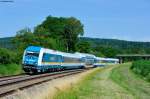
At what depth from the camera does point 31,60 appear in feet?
172

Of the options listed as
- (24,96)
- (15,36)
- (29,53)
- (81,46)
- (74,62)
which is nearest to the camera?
(24,96)

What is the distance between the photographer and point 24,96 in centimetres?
1889

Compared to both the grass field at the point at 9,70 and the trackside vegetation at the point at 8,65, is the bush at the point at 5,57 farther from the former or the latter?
the grass field at the point at 9,70

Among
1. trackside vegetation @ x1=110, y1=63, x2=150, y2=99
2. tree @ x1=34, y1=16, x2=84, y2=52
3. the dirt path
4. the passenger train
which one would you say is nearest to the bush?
the passenger train

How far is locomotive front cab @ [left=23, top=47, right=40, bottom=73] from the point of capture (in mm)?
51969

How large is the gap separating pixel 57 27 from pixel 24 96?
129 meters

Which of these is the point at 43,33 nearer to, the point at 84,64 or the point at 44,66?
the point at 84,64

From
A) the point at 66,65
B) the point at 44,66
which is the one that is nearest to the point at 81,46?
the point at 66,65

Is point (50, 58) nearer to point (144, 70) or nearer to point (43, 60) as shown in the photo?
point (43, 60)

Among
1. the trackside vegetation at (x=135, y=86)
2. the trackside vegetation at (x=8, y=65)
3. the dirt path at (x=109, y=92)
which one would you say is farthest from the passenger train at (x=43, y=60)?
the dirt path at (x=109, y=92)

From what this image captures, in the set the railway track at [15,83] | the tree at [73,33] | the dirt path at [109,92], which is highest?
the tree at [73,33]

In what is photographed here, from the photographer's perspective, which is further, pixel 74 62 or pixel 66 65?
pixel 74 62

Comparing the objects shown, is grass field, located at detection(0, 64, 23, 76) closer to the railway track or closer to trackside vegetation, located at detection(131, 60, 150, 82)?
the railway track

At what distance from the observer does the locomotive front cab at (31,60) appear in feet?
171
